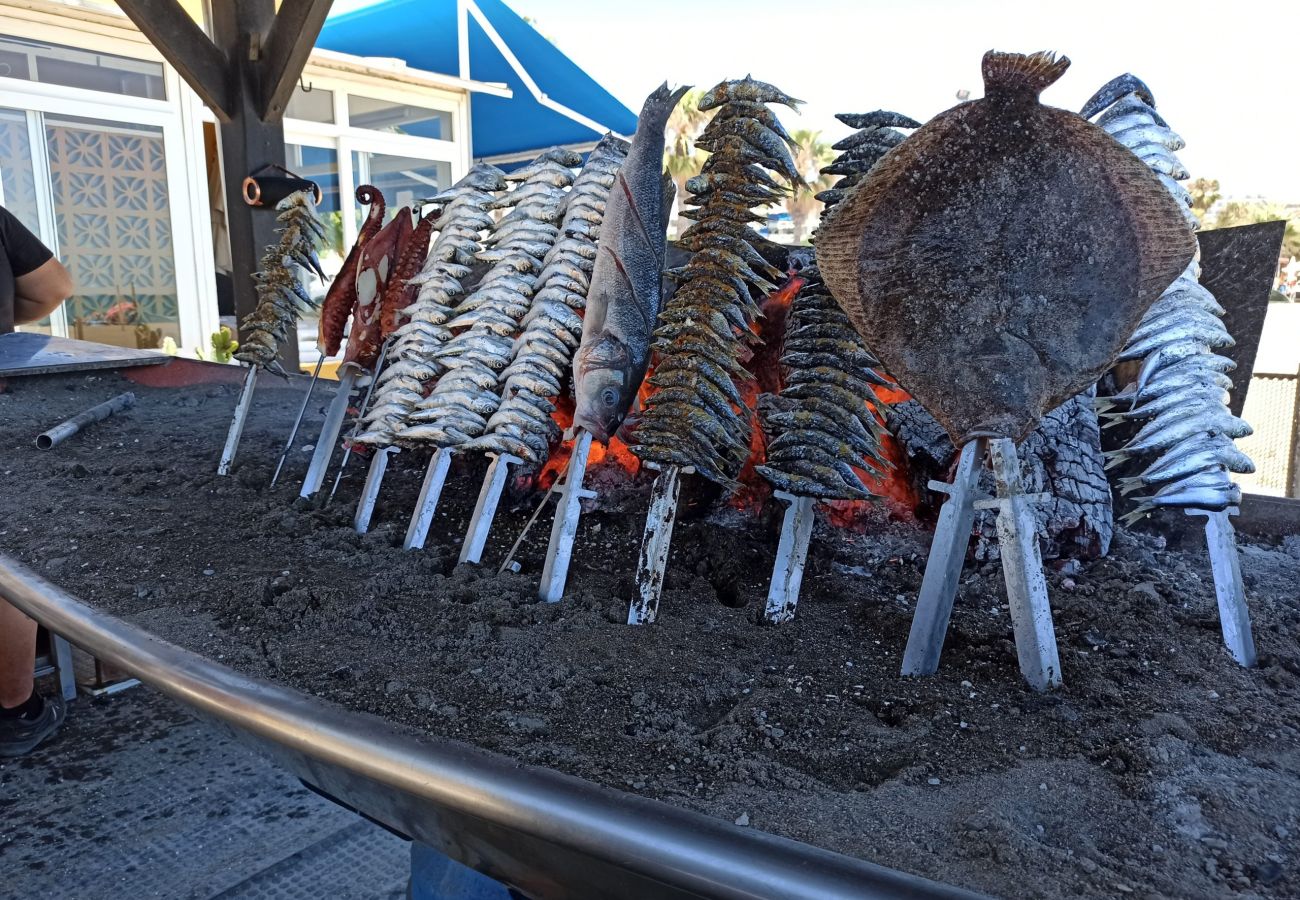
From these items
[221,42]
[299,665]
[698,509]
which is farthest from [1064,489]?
[221,42]

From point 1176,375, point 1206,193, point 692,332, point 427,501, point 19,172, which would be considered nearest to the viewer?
point 1176,375

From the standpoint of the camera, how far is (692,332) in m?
2.06

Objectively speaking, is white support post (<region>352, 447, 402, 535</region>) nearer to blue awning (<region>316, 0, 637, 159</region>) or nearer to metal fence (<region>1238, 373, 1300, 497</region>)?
metal fence (<region>1238, 373, 1300, 497</region>)

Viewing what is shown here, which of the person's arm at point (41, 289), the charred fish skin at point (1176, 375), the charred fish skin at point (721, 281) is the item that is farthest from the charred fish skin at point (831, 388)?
the person's arm at point (41, 289)

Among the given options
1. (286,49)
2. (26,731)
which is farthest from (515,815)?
(286,49)

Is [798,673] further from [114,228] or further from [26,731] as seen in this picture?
[114,228]

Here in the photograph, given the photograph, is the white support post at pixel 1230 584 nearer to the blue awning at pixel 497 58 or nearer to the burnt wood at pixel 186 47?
the burnt wood at pixel 186 47

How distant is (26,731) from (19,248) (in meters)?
2.54

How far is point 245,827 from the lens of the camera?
8.64ft

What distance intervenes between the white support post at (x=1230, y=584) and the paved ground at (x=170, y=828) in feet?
7.81

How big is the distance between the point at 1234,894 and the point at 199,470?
11.2 ft

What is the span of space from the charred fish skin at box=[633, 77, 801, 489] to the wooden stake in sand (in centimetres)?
60

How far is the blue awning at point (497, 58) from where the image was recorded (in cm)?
1013

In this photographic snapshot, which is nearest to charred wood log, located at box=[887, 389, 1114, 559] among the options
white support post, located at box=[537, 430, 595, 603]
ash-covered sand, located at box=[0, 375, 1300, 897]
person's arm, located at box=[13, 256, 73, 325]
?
ash-covered sand, located at box=[0, 375, 1300, 897]
